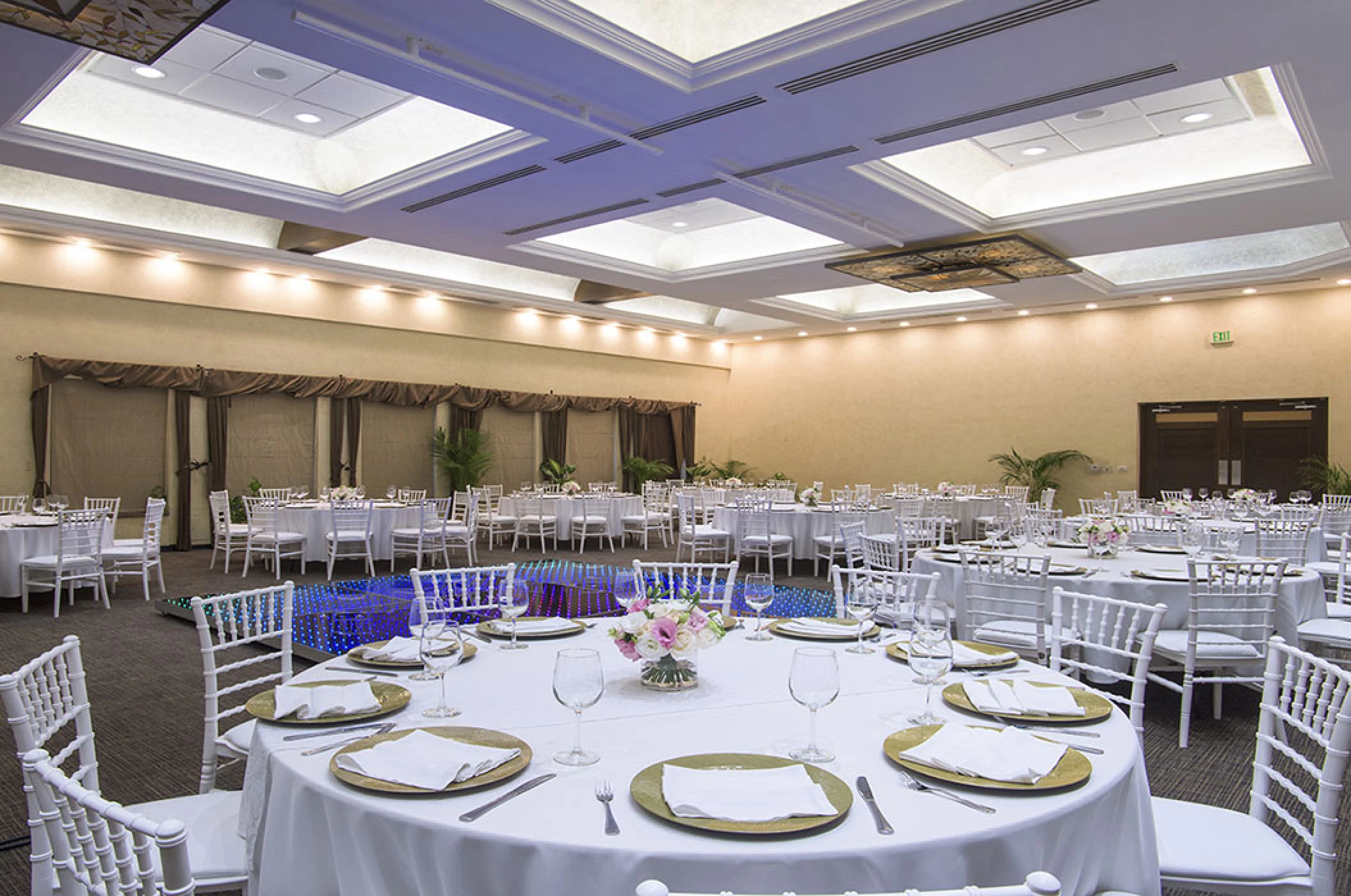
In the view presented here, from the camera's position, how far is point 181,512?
1184cm

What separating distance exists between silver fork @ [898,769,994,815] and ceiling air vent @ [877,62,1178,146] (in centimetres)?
561

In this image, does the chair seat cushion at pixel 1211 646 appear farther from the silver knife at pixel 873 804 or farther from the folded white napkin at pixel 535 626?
the silver knife at pixel 873 804

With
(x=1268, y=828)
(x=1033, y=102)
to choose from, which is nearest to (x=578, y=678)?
(x=1268, y=828)

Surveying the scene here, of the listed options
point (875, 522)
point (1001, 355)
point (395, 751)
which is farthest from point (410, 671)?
point (1001, 355)

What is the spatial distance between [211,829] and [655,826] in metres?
1.33

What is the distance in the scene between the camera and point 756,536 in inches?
404

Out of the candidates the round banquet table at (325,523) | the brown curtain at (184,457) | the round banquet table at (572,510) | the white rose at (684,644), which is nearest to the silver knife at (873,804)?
the white rose at (684,644)

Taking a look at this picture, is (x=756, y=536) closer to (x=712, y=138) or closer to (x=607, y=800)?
(x=712, y=138)

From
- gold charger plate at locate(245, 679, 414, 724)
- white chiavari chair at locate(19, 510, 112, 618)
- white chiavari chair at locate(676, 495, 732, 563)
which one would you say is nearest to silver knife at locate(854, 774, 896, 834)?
gold charger plate at locate(245, 679, 414, 724)

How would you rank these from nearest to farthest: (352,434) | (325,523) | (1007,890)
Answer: (1007,890) → (325,523) → (352,434)

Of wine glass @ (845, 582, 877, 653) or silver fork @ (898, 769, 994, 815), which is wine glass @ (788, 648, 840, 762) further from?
wine glass @ (845, 582, 877, 653)

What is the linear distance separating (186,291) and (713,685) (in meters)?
11.8

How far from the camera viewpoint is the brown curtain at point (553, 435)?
16.1m

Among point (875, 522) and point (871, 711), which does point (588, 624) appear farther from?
point (875, 522)
